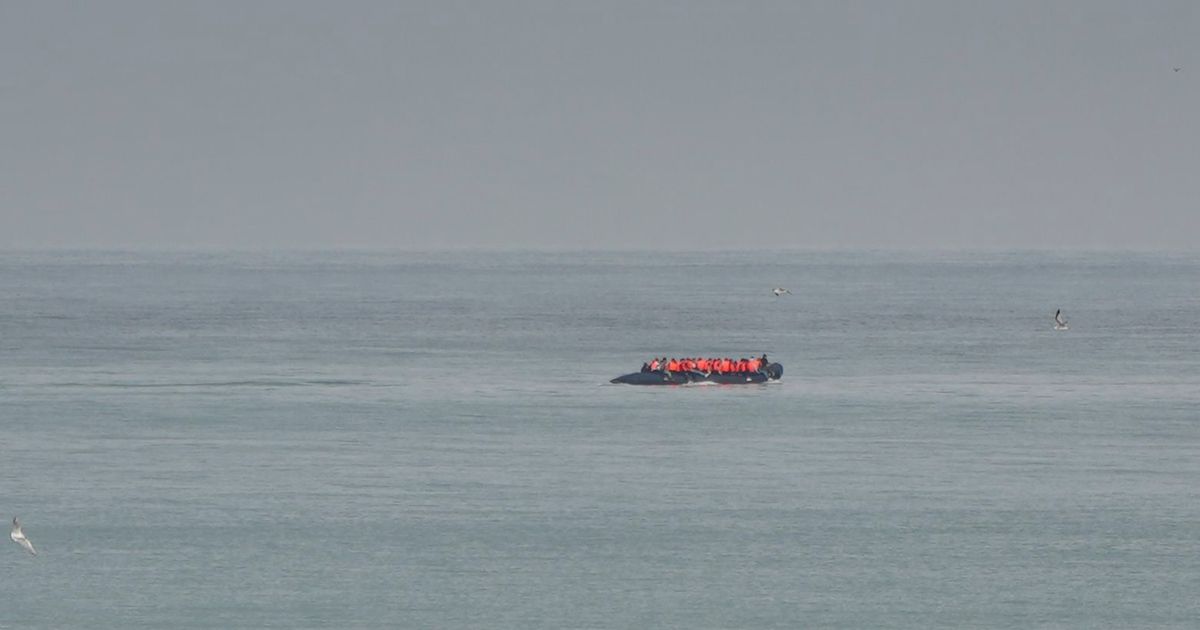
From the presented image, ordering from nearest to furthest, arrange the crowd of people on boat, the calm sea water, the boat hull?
the calm sea water → the boat hull → the crowd of people on boat

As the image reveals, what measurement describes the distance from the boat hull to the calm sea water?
3.88ft

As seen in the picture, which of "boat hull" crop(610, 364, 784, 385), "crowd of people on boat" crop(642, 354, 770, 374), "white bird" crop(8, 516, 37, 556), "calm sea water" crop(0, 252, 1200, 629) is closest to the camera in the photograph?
"calm sea water" crop(0, 252, 1200, 629)

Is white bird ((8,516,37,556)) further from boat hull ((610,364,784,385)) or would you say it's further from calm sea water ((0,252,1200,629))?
boat hull ((610,364,784,385))

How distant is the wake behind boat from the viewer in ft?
296

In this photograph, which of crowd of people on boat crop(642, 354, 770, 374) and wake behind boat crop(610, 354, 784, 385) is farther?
crowd of people on boat crop(642, 354, 770, 374)

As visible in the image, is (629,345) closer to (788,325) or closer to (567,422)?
(788,325)

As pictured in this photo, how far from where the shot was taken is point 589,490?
58812 mm

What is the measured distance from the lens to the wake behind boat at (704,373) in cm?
9019

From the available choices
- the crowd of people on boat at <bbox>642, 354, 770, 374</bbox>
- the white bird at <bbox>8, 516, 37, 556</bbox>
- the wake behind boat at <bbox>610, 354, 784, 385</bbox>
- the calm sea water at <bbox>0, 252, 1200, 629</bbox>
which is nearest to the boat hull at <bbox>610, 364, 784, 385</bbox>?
the wake behind boat at <bbox>610, 354, 784, 385</bbox>

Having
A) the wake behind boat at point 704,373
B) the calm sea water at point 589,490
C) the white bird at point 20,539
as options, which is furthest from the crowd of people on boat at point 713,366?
the white bird at point 20,539

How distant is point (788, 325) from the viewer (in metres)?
142

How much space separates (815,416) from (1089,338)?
5217 cm

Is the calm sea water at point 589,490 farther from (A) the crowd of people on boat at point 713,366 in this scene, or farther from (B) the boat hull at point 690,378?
(A) the crowd of people on boat at point 713,366

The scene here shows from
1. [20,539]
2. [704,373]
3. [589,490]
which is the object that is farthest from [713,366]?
[20,539]
